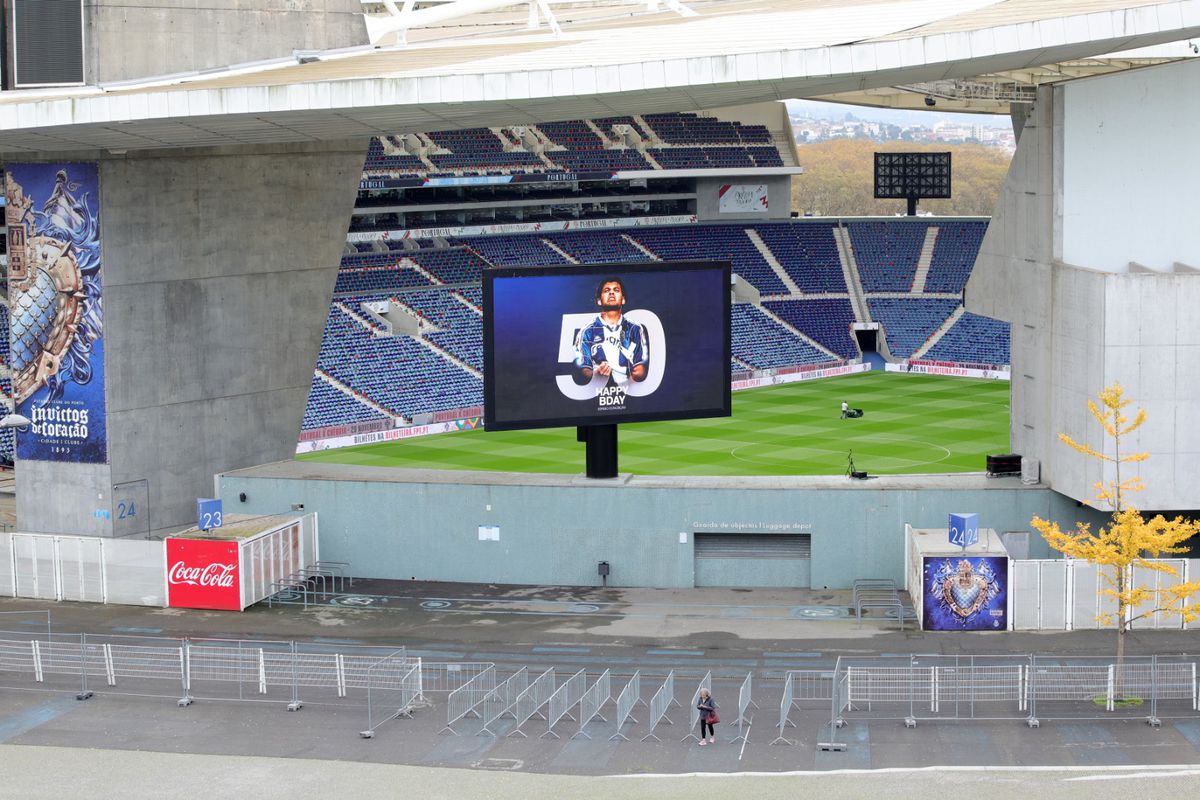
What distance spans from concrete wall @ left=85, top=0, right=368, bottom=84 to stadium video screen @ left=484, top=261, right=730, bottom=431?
9651mm

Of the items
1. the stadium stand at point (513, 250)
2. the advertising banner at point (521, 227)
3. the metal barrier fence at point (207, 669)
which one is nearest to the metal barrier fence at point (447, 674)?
the metal barrier fence at point (207, 669)

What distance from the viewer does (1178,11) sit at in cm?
3478

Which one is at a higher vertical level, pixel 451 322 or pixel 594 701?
pixel 451 322

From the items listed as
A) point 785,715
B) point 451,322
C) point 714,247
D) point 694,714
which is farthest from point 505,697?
point 714,247

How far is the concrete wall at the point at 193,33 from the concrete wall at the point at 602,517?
35.9ft

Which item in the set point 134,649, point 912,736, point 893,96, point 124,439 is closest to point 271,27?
point 124,439

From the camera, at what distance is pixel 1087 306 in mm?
39812

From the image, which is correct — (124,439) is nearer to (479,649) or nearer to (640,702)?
(479,649)

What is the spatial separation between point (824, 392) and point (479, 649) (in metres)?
40.2

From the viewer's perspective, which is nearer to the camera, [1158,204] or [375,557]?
[1158,204]

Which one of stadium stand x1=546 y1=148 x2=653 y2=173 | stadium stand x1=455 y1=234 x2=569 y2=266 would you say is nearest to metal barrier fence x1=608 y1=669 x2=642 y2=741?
stadium stand x1=455 y1=234 x2=569 y2=266

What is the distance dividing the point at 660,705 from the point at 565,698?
184 cm

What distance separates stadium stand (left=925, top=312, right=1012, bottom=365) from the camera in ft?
269

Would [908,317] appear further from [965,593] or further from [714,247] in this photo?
[965,593]
